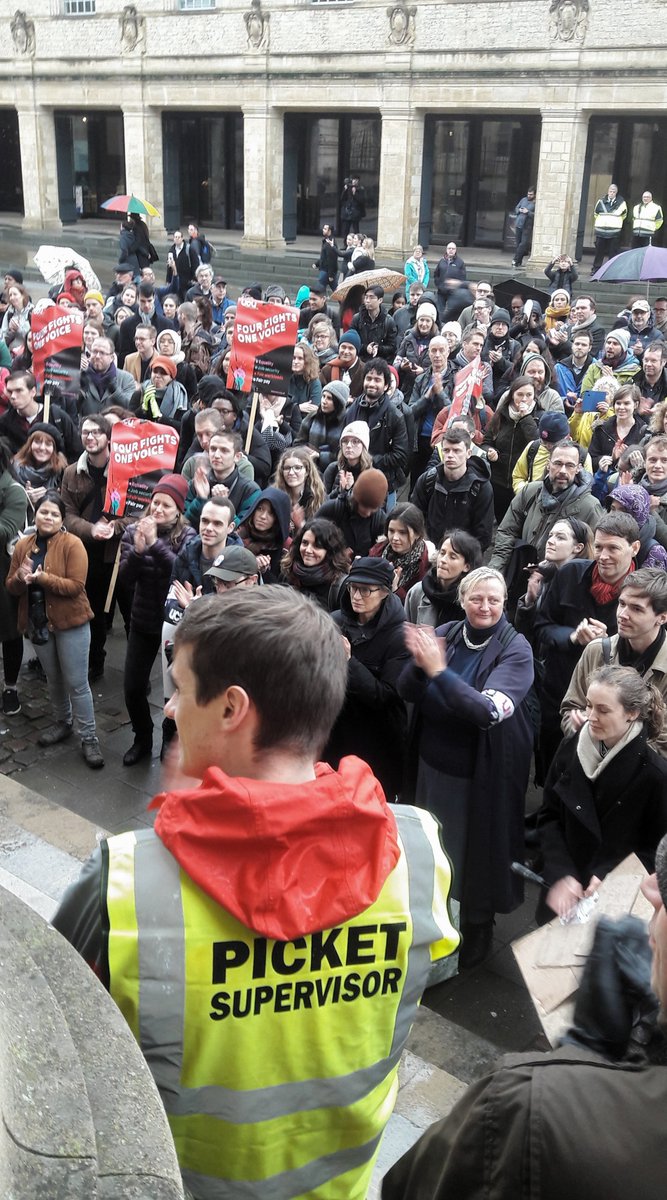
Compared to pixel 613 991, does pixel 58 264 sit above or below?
above

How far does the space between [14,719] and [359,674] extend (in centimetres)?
319

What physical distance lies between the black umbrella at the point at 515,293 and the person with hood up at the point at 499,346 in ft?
6.09

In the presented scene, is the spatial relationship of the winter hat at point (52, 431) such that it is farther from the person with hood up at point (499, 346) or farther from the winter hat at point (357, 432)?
the person with hood up at point (499, 346)

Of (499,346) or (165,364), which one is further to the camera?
(499,346)

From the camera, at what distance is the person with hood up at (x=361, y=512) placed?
6.93m

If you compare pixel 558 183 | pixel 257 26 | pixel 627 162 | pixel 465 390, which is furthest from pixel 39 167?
pixel 465 390

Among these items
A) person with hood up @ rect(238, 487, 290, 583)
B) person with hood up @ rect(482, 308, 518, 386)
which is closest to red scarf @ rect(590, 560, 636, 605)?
person with hood up @ rect(238, 487, 290, 583)

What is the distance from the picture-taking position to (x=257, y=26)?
24781 mm

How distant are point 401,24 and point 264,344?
56.7 ft

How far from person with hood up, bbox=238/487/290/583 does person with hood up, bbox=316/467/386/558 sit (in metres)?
0.37

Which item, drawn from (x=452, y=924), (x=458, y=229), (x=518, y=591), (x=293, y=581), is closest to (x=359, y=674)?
(x=293, y=581)

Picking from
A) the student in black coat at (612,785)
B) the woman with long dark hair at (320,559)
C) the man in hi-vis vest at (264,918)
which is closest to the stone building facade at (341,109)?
the woman with long dark hair at (320,559)

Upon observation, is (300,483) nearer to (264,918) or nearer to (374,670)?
(374,670)

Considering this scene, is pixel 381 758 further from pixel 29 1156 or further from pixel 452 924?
pixel 29 1156
